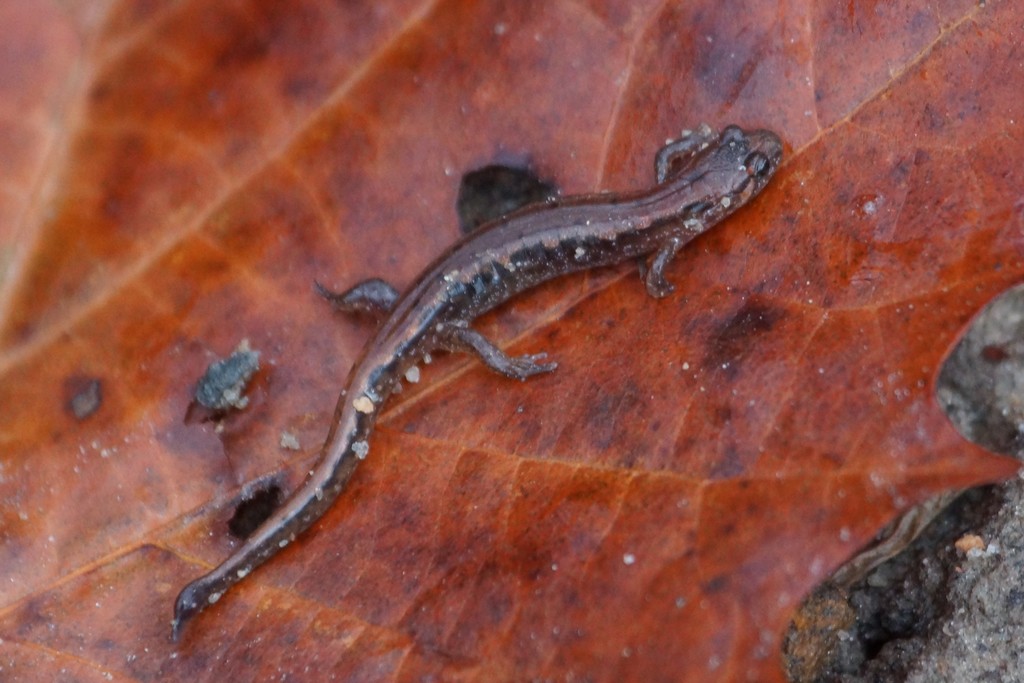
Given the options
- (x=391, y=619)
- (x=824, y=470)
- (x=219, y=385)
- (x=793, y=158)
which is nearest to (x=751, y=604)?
(x=824, y=470)

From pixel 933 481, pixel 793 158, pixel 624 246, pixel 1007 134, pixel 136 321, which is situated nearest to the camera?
pixel 933 481

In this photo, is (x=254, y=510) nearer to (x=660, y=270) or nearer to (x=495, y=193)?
(x=495, y=193)

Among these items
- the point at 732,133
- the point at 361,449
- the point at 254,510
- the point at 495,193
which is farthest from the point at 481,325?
the point at 732,133

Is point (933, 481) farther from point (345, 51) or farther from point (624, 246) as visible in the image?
point (345, 51)

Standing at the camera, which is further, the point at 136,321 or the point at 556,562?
the point at 136,321

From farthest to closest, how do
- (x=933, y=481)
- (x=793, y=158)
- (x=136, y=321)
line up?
(x=136, y=321) → (x=793, y=158) → (x=933, y=481)

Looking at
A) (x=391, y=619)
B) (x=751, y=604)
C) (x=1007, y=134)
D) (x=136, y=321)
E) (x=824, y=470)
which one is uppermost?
(x=1007, y=134)
